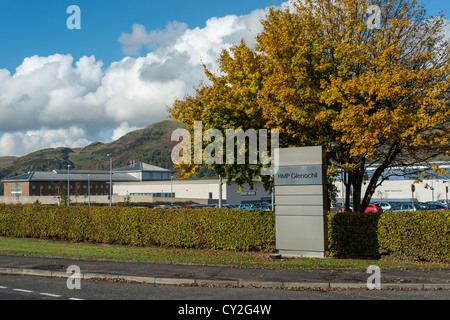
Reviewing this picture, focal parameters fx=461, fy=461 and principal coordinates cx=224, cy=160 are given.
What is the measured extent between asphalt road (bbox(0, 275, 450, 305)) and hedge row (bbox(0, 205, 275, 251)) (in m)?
8.03

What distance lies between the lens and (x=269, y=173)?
22109 millimetres

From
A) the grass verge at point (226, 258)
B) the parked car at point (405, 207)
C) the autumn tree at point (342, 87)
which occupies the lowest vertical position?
the grass verge at point (226, 258)

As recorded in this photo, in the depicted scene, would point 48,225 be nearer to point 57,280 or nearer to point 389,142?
point 57,280

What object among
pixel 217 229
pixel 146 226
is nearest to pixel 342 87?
pixel 217 229

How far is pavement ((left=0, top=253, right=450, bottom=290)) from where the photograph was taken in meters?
12.4

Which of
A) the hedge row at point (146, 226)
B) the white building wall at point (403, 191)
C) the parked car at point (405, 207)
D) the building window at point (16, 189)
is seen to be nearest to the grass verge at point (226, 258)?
the hedge row at point (146, 226)

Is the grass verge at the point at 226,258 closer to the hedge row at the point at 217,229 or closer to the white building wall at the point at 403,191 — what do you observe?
the hedge row at the point at 217,229

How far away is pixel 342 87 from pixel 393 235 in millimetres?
6208

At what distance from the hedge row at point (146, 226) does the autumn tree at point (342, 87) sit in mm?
2682

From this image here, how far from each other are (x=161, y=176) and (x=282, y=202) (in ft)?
425

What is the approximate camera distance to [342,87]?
61.9 feet

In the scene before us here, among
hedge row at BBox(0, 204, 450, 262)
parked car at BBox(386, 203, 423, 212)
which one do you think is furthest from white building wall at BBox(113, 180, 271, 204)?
hedge row at BBox(0, 204, 450, 262)

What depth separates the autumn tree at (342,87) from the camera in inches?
724

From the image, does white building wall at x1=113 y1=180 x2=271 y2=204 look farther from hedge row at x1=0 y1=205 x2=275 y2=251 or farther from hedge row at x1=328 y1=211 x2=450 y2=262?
hedge row at x1=328 y1=211 x2=450 y2=262
